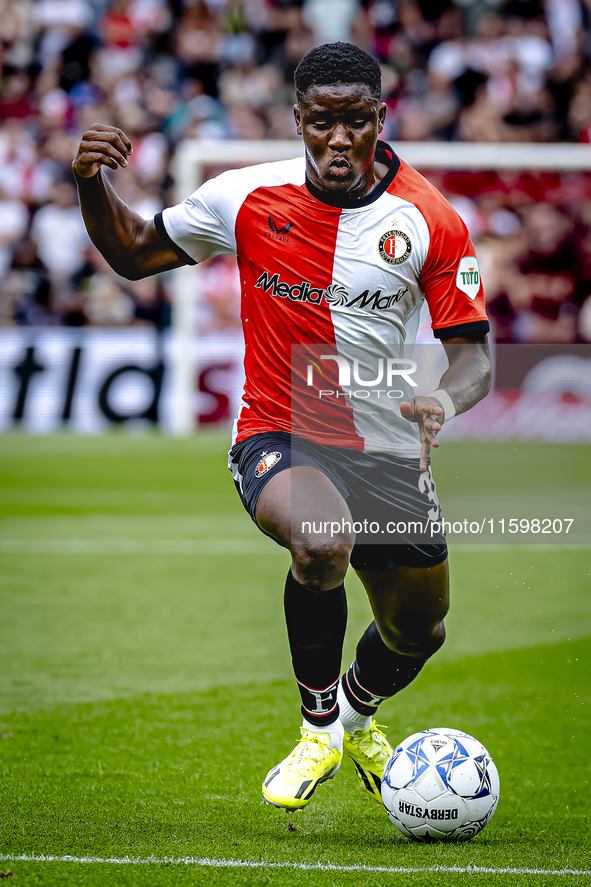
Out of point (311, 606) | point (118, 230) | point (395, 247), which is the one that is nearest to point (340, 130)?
point (395, 247)

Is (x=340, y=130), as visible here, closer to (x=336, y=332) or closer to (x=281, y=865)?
(x=336, y=332)

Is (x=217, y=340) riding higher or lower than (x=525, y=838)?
higher

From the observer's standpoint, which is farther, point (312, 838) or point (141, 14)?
point (141, 14)

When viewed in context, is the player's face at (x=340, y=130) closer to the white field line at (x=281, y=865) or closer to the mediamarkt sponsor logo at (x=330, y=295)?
the mediamarkt sponsor logo at (x=330, y=295)

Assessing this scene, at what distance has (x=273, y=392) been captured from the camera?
427 cm

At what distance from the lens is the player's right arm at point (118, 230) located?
166 inches

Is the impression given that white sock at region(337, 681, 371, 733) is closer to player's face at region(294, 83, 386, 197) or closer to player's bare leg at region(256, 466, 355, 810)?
player's bare leg at region(256, 466, 355, 810)

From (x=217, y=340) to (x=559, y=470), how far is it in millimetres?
4373

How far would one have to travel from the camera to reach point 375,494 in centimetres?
417

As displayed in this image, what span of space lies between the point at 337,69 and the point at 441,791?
8.03ft

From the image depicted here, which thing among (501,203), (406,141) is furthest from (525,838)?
(406,141)

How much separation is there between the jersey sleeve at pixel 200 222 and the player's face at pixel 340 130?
0.41 m

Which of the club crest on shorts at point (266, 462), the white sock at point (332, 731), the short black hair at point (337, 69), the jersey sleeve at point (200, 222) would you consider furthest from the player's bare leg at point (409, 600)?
the short black hair at point (337, 69)

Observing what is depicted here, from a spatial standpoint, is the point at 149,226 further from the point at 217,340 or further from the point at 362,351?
the point at 217,340
